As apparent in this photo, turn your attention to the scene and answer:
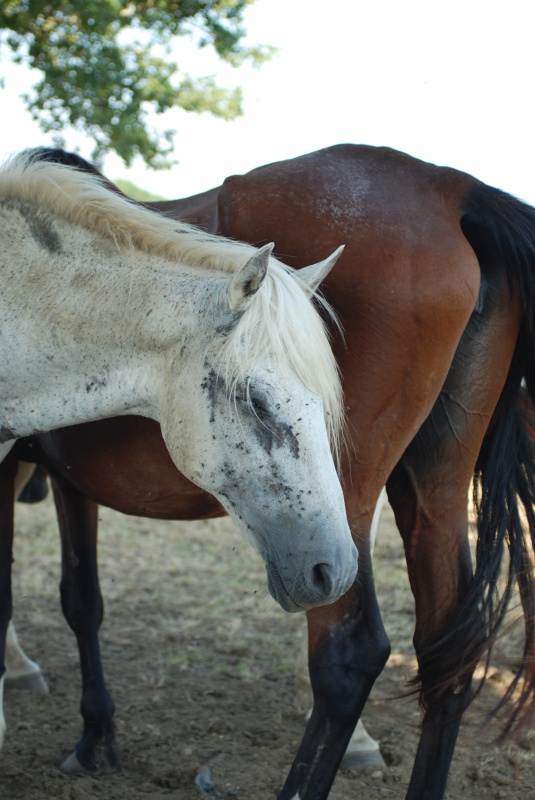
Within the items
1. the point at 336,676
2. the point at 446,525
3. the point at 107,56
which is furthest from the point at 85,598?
the point at 107,56

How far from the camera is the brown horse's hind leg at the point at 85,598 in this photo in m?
3.32

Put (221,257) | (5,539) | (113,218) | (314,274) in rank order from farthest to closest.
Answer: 1. (5,539)
2. (113,218)
3. (221,257)
4. (314,274)

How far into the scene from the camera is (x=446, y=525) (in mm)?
2848

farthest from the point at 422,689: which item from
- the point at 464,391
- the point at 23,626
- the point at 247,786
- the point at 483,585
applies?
the point at 23,626

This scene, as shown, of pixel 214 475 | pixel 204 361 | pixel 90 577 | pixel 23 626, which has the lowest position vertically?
pixel 23 626

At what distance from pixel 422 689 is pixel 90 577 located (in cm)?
159

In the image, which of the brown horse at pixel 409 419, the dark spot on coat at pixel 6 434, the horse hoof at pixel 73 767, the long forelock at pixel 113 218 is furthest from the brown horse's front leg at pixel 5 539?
the long forelock at pixel 113 218

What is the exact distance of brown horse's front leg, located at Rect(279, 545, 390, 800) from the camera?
2.51m

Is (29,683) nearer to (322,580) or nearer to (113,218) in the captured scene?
(322,580)

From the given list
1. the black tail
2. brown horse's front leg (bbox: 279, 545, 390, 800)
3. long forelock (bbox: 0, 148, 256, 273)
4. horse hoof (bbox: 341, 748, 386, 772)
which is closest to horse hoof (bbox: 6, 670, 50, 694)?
horse hoof (bbox: 341, 748, 386, 772)

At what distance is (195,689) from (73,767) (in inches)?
35.6

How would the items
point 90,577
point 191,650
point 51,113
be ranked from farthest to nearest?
point 51,113, point 191,650, point 90,577

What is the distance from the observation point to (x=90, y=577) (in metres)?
3.49

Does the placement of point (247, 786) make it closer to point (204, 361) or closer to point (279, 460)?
point (279, 460)
